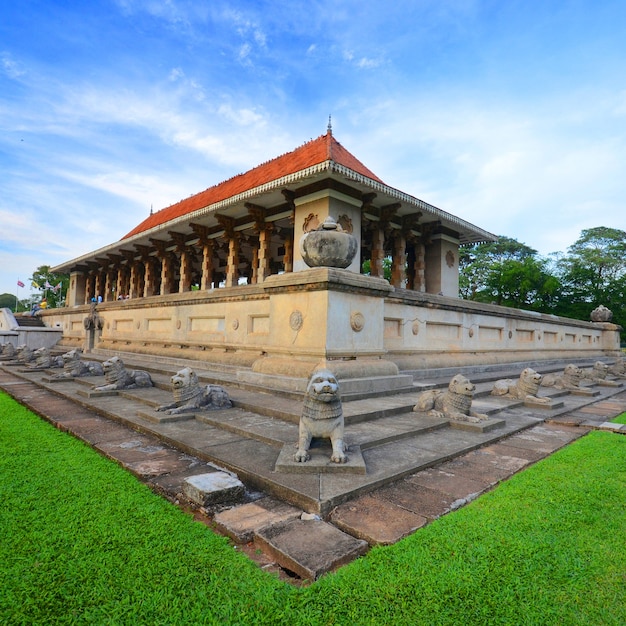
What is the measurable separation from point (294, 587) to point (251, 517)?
65cm

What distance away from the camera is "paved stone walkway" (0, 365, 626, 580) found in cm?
200

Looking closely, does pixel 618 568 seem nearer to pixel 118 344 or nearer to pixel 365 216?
pixel 365 216

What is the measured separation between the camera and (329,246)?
583cm

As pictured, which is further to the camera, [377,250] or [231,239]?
[231,239]

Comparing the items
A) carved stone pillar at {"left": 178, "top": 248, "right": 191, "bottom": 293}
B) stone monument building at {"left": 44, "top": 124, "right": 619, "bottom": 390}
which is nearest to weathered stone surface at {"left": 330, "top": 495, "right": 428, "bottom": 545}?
stone monument building at {"left": 44, "top": 124, "right": 619, "bottom": 390}

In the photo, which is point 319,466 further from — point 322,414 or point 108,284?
point 108,284

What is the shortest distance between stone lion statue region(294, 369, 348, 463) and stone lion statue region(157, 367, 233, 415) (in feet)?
7.17

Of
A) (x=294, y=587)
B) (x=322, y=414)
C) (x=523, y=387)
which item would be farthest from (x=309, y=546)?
(x=523, y=387)

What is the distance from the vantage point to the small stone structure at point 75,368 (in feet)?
26.0

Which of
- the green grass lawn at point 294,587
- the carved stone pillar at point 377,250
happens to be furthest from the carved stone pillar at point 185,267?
the green grass lawn at point 294,587

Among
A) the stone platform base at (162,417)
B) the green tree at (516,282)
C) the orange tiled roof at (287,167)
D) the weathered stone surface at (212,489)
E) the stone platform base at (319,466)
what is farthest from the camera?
the green tree at (516,282)

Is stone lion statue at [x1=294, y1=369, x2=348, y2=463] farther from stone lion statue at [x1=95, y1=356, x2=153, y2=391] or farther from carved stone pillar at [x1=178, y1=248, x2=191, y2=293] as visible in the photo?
carved stone pillar at [x1=178, y1=248, x2=191, y2=293]

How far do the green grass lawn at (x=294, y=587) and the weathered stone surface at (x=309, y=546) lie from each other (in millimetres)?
77

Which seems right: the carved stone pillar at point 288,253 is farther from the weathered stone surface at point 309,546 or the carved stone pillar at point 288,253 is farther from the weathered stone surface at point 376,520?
the weathered stone surface at point 309,546
